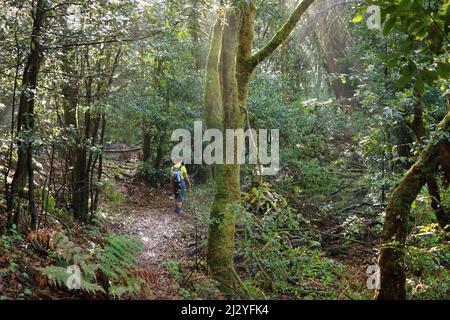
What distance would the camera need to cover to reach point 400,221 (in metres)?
6.36

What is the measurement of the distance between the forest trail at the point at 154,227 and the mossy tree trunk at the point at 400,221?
3088 millimetres

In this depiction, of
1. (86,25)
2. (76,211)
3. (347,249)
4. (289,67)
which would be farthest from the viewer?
(289,67)

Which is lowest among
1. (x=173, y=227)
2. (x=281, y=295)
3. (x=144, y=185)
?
(x=281, y=295)

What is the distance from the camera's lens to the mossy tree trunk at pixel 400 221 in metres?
6.27

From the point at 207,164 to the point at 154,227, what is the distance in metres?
5.11

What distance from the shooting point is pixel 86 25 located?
714 cm

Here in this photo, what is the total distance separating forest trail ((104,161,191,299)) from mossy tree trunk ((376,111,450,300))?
10.1 feet

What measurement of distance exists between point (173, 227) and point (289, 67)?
1143cm

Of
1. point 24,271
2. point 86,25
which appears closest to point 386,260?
point 24,271

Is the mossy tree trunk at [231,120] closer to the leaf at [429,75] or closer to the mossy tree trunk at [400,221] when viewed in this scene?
the mossy tree trunk at [400,221]

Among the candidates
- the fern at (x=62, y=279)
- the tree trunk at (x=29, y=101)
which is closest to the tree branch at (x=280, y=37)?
the tree trunk at (x=29, y=101)
